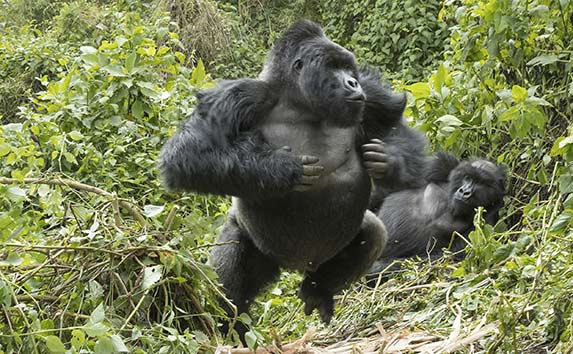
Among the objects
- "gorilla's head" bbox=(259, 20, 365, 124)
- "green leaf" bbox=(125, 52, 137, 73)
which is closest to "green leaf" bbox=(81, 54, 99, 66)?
"green leaf" bbox=(125, 52, 137, 73)

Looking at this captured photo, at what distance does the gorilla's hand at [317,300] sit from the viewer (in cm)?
444

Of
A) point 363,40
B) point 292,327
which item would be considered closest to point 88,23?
point 363,40

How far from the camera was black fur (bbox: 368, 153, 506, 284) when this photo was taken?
600cm

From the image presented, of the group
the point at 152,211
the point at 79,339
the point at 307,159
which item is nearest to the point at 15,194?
the point at 152,211

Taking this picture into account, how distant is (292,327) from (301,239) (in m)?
0.78

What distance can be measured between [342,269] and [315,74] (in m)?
1.00

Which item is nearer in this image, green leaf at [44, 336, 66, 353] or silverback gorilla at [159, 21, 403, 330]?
green leaf at [44, 336, 66, 353]

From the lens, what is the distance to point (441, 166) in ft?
21.0

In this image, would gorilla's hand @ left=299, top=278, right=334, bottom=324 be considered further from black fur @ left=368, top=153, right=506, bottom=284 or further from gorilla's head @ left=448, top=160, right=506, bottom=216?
gorilla's head @ left=448, top=160, right=506, bottom=216

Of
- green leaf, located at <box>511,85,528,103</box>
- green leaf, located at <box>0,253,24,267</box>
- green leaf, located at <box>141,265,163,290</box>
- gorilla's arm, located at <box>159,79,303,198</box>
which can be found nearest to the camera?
green leaf, located at <box>0,253,24,267</box>

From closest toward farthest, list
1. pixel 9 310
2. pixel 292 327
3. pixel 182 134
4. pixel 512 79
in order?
pixel 9 310, pixel 182 134, pixel 292 327, pixel 512 79

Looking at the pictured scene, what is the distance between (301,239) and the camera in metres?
4.13

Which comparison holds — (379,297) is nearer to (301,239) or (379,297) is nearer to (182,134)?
(301,239)

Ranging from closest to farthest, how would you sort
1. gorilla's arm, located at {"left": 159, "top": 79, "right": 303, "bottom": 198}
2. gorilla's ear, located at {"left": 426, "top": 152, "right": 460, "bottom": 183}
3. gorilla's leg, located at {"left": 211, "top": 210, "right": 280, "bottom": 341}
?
gorilla's arm, located at {"left": 159, "top": 79, "right": 303, "bottom": 198}, gorilla's leg, located at {"left": 211, "top": 210, "right": 280, "bottom": 341}, gorilla's ear, located at {"left": 426, "top": 152, "right": 460, "bottom": 183}
